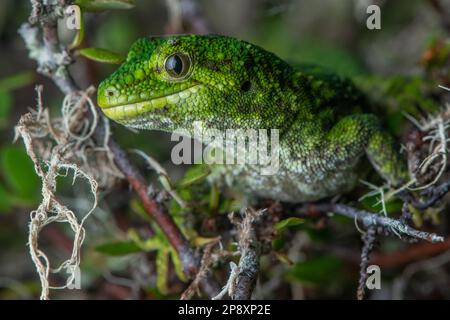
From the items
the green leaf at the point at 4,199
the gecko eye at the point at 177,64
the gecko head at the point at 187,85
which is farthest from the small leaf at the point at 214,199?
the green leaf at the point at 4,199

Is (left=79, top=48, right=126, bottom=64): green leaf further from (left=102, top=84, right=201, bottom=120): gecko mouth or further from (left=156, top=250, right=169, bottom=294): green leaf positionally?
(left=156, top=250, right=169, bottom=294): green leaf

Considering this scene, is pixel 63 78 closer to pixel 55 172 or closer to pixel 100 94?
pixel 100 94

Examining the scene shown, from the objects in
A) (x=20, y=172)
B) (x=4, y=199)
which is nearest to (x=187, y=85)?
(x=20, y=172)

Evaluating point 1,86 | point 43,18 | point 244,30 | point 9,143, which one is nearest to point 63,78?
point 43,18

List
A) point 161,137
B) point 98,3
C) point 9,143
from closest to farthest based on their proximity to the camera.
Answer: point 98,3, point 9,143, point 161,137

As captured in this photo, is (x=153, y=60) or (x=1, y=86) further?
(x=1, y=86)

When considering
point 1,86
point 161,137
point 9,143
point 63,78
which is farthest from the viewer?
point 161,137

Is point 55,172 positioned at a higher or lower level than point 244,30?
lower

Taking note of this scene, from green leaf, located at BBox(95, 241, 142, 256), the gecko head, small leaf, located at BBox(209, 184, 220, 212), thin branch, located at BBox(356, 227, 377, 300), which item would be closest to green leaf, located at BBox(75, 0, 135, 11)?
the gecko head
